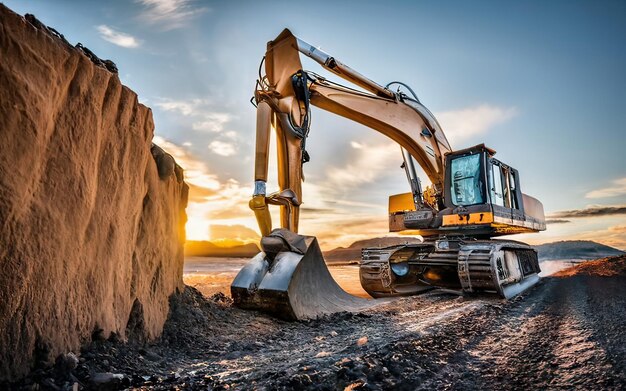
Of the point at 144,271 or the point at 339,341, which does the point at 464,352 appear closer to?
the point at 339,341

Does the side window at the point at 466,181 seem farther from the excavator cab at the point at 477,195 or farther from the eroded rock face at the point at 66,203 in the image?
the eroded rock face at the point at 66,203

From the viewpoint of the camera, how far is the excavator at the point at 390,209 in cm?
537

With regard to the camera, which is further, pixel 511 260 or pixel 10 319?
pixel 511 260

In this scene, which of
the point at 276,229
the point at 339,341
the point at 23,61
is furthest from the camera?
the point at 276,229

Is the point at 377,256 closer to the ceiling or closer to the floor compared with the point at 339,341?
closer to the ceiling

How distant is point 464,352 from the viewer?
341 centimetres

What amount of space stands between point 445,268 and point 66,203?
25.7 ft

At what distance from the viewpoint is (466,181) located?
820 cm

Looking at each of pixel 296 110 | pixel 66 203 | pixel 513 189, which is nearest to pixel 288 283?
pixel 66 203

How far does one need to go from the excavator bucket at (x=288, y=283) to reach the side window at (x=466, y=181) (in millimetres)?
3866

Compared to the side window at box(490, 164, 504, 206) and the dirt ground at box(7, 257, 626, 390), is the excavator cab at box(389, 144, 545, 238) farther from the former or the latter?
the dirt ground at box(7, 257, 626, 390)

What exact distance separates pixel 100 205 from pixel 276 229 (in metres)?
2.87

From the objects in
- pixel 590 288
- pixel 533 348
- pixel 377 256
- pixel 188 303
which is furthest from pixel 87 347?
pixel 590 288

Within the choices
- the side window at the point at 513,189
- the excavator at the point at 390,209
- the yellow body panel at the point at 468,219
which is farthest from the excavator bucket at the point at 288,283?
the side window at the point at 513,189
